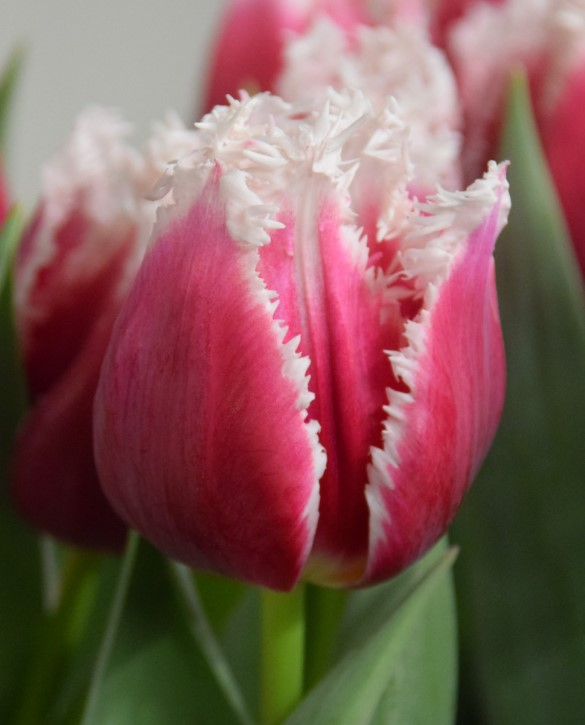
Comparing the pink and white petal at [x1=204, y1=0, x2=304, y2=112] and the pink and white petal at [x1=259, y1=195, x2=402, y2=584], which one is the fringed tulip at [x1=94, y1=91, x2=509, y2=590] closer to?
the pink and white petal at [x1=259, y1=195, x2=402, y2=584]

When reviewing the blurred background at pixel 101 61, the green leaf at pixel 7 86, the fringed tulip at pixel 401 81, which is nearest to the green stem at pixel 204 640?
the fringed tulip at pixel 401 81

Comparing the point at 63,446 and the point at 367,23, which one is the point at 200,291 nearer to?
the point at 63,446

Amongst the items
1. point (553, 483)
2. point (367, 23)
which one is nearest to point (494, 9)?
point (367, 23)

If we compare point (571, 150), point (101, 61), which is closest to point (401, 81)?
point (571, 150)

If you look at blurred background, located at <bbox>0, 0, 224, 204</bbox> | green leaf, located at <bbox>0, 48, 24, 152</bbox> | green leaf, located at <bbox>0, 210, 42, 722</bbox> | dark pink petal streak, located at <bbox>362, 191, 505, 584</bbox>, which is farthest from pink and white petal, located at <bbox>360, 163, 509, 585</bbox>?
blurred background, located at <bbox>0, 0, 224, 204</bbox>

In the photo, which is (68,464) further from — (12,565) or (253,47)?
(253,47)

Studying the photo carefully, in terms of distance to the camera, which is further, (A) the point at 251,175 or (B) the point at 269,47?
(B) the point at 269,47
